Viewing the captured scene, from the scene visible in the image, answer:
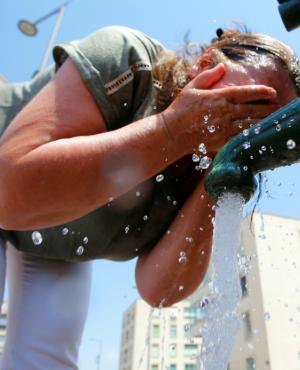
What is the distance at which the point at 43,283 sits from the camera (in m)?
1.16

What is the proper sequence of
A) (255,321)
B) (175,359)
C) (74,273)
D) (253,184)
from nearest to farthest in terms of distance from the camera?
(253,184)
(74,273)
(255,321)
(175,359)

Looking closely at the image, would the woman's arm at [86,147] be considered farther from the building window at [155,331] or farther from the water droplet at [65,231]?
the building window at [155,331]

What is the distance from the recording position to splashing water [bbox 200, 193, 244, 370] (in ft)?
2.45

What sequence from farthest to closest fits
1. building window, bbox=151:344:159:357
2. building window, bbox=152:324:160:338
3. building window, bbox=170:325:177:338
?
1. building window, bbox=170:325:177:338
2. building window, bbox=151:344:159:357
3. building window, bbox=152:324:160:338

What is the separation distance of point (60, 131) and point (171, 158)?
7.6 inches

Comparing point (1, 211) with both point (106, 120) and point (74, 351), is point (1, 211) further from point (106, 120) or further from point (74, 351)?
point (74, 351)

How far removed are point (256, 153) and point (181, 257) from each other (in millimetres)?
537

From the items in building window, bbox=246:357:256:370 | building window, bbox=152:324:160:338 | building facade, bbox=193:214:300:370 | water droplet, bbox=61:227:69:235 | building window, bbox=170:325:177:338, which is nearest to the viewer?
water droplet, bbox=61:227:69:235

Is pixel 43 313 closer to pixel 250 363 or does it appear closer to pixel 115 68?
pixel 115 68

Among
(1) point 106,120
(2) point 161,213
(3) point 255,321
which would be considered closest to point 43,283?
(2) point 161,213

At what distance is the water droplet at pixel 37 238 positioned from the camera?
0.99 m

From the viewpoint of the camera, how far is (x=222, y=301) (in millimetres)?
766

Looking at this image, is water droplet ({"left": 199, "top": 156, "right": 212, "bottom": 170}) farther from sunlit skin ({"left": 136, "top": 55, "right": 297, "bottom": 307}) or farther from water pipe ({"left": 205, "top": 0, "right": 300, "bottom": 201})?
water pipe ({"left": 205, "top": 0, "right": 300, "bottom": 201})

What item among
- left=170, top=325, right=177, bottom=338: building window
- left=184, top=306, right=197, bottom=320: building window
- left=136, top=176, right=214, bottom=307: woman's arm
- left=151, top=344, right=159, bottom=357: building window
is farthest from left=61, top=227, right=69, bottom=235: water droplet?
left=151, top=344, right=159, bottom=357: building window
